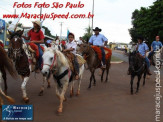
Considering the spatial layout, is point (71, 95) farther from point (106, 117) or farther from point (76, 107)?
point (106, 117)

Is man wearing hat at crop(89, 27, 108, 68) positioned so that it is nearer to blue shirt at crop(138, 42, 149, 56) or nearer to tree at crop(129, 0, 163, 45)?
blue shirt at crop(138, 42, 149, 56)

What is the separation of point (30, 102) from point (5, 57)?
174 cm

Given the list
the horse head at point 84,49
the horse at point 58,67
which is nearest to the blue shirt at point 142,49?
the horse head at point 84,49

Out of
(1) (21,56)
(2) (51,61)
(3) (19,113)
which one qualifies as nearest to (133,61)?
(2) (51,61)

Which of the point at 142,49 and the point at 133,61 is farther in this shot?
the point at 142,49

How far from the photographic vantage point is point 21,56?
570 cm

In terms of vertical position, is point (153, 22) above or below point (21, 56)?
above

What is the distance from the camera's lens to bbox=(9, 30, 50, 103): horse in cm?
538

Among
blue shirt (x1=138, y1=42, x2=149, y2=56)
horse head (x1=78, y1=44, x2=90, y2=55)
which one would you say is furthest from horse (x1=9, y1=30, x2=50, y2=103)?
blue shirt (x1=138, y1=42, x2=149, y2=56)

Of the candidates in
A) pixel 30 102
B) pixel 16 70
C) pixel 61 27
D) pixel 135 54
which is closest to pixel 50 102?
pixel 30 102

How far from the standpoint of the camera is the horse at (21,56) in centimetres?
538

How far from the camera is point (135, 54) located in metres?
7.40

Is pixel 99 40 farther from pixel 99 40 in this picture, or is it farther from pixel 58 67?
pixel 58 67

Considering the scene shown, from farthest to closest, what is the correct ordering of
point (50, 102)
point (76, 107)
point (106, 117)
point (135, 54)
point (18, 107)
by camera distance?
point (135, 54) → point (50, 102) → point (76, 107) → point (106, 117) → point (18, 107)
